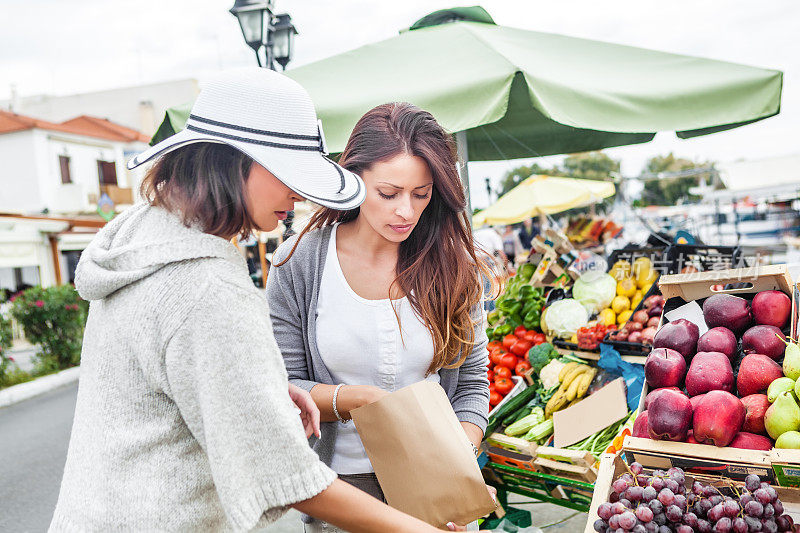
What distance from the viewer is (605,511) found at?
64.8 inches

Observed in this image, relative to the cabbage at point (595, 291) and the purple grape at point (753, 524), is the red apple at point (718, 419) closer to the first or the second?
the purple grape at point (753, 524)

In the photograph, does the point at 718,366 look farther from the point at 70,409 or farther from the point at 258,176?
the point at 70,409

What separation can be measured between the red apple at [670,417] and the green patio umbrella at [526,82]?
1.57m

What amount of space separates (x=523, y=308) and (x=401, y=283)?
9.00ft

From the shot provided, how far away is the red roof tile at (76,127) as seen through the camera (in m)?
23.2

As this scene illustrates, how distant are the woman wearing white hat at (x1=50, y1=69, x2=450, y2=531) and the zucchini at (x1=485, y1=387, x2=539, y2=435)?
2348 millimetres

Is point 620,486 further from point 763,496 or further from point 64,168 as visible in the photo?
point 64,168

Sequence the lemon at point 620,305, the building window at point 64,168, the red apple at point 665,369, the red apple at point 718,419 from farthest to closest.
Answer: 1. the building window at point 64,168
2. the lemon at point 620,305
3. the red apple at point 665,369
4. the red apple at point 718,419

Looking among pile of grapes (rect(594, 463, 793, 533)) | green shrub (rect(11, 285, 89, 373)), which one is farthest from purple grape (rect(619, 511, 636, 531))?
green shrub (rect(11, 285, 89, 373))

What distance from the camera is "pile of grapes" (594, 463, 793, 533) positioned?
60.8 inches

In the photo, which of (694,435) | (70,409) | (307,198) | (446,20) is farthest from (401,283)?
(70,409)

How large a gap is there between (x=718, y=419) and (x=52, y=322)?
413 inches

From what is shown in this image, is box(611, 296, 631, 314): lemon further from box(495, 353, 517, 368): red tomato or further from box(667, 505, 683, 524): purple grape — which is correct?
box(667, 505, 683, 524): purple grape

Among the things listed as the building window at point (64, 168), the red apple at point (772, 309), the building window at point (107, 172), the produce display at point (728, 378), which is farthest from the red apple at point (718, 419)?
the building window at point (107, 172)
